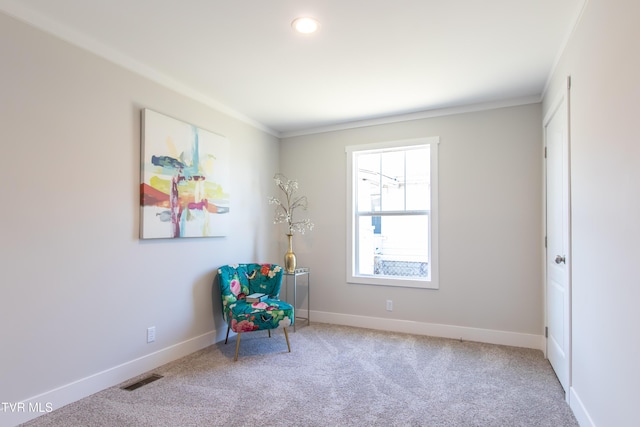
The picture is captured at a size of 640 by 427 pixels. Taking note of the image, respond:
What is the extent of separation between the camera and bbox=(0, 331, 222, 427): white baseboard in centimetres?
210

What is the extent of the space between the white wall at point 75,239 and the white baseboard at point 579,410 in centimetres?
293

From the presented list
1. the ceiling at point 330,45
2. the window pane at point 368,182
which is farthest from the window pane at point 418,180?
the ceiling at point 330,45

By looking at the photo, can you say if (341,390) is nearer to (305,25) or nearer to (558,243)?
(558,243)

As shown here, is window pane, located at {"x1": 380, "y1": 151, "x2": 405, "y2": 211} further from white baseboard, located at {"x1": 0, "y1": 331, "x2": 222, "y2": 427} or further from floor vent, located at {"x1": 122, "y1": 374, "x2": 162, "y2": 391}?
floor vent, located at {"x1": 122, "y1": 374, "x2": 162, "y2": 391}

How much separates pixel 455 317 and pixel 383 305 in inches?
30.3

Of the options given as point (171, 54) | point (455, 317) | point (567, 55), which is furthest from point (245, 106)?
point (455, 317)

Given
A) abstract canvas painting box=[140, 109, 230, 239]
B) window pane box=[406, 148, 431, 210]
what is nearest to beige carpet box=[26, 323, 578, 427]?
abstract canvas painting box=[140, 109, 230, 239]

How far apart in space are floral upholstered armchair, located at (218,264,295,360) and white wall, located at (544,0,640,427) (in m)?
2.22

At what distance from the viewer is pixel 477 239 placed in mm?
3713

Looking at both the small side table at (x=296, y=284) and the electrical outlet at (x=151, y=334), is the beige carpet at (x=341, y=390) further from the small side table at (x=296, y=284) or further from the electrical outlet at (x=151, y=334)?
the small side table at (x=296, y=284)

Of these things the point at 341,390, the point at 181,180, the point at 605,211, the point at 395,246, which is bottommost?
the point at 341,390

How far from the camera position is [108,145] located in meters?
2.64

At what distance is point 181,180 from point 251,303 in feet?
4.24

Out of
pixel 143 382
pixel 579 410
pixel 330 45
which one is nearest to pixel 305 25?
pixel 330 45
